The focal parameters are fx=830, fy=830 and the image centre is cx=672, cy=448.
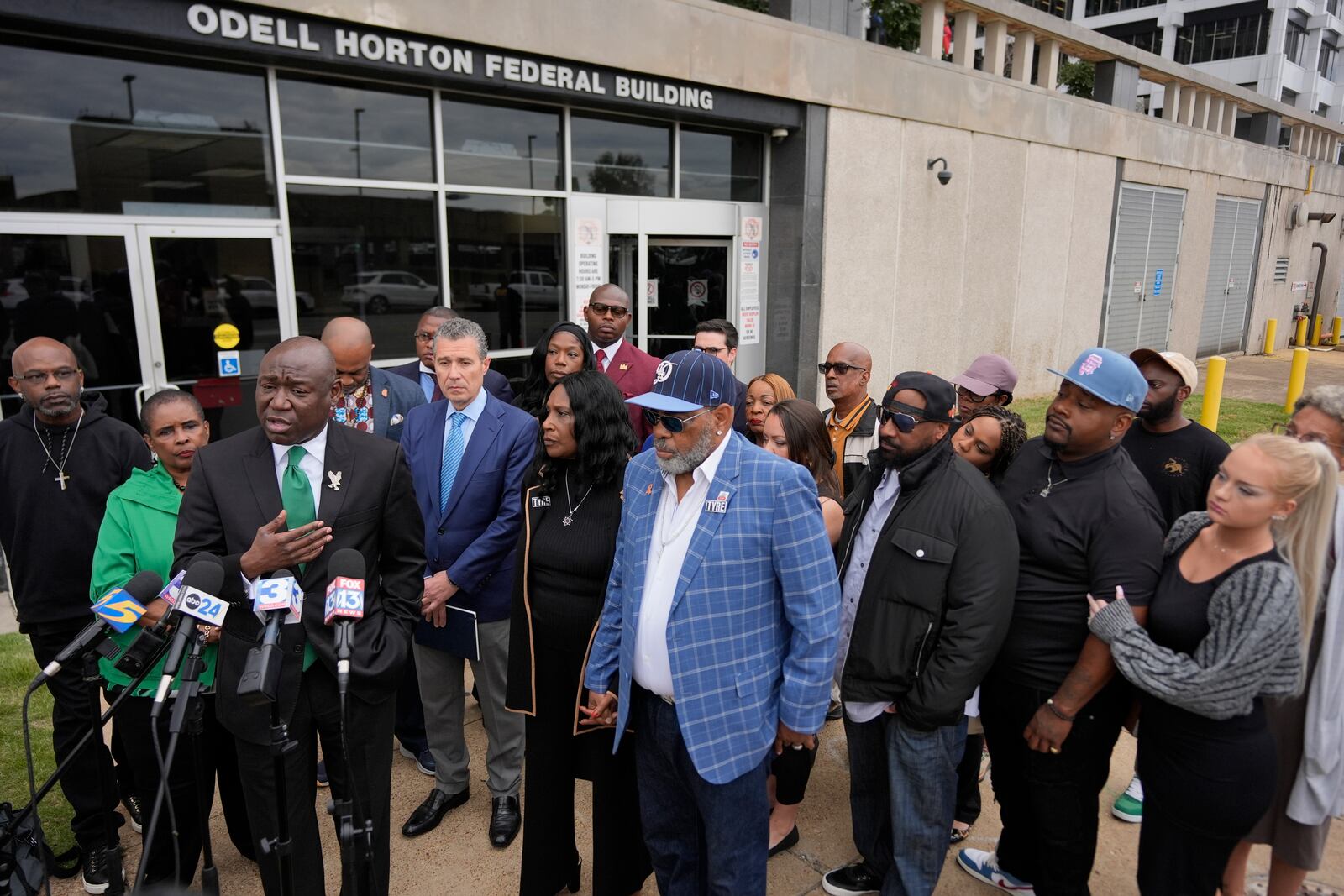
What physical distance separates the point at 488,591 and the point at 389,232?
506 cm

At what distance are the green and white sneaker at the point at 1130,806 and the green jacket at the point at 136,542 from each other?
410 cm

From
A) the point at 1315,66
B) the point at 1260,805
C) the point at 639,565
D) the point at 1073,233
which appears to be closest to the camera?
the point at 1260,805

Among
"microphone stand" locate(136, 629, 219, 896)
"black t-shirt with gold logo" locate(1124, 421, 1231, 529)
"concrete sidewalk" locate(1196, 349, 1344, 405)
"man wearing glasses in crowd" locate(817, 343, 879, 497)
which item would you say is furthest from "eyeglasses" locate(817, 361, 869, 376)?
"concrete sidewalk" locate(1196, 349, 1344, 405)

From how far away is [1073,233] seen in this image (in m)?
14.6

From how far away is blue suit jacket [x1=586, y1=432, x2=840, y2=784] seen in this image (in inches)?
105

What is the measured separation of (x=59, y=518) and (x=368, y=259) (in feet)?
14.9

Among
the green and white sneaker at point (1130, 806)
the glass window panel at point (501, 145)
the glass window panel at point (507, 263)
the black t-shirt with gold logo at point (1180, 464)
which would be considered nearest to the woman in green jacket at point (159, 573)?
the green and white sneaker at point (1130, 806)

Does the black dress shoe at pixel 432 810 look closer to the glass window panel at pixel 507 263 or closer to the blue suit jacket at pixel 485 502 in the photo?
the blue suit jacket at pixel 485 502

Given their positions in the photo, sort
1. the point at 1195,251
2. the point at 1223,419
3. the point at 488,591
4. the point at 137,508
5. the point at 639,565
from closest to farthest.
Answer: the point at 639,565, the point at 137,508, the point at 488,591, the point at 1223,419, the point at 1195,251

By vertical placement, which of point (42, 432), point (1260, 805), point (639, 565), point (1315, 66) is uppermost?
point (1315, 66)

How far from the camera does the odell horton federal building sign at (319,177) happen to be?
6121mm

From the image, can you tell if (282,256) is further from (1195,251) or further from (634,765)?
(1195,251)

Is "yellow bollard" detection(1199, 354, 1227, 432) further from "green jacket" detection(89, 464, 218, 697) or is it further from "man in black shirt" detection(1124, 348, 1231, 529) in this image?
"green jacket" detection(89, 464, 218, 697)

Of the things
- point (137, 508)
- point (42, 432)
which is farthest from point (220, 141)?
point (137, 508)
